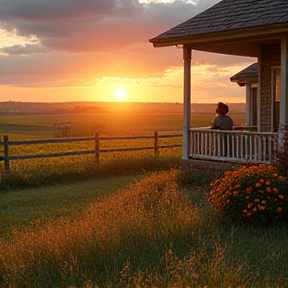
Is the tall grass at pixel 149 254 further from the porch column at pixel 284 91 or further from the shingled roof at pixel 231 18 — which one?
the shingled roof at pixel 231 18

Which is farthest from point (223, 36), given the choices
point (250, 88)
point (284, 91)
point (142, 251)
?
point (250, 88)

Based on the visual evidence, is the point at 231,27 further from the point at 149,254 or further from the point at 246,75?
the point at 246,75

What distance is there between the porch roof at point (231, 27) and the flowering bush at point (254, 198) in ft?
15.0

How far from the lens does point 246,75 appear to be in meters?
23.3

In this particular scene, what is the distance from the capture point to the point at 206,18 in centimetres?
1614

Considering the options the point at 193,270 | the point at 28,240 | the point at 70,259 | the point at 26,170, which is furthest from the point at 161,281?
the point at 26,170

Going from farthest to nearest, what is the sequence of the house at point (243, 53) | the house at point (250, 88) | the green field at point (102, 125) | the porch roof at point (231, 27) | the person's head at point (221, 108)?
the green field at point (102, 125)
the house at point (250, 88)
the person's head at point (221, 108)
the house at point (243, 53)
the porch roof at point (231, 27)

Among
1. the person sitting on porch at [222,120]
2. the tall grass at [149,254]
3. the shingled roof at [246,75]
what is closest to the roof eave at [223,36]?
the person sitting on porch at [222,120]

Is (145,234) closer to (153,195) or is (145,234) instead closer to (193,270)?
(193,270)

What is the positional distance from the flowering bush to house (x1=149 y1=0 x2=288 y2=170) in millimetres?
3431

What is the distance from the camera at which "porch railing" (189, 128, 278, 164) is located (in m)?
15.2

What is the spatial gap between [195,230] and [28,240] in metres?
2.91

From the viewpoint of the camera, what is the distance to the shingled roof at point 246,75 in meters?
23.1

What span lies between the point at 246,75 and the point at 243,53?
4334mm
